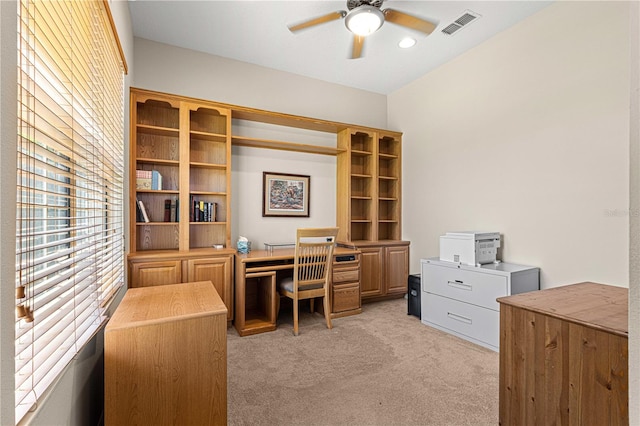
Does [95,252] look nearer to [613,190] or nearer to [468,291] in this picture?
[468,291]

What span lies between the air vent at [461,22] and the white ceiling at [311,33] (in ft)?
A: 0.16

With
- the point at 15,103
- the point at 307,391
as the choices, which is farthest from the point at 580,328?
the point at 15,103

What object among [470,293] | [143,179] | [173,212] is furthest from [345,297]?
[143,179]

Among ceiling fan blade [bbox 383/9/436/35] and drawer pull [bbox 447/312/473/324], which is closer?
ceiling fan blade [bbox 383/9/436/35]

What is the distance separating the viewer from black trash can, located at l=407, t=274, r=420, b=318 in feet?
11.7

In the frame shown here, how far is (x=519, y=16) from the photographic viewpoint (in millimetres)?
2943

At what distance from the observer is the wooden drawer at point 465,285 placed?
2.72m

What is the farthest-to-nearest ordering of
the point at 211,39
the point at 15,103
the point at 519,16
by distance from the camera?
the point at 211,39
the point at 519,16
the point at 15,103

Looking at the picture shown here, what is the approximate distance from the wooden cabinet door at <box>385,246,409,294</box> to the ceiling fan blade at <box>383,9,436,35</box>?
2.68 metres

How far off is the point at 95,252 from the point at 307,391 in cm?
157

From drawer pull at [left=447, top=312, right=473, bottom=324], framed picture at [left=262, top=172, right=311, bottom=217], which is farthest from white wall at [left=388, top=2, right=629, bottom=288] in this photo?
framed picture at [left=262, top=172, right=311, bottom=217]

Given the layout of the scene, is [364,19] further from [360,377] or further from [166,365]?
[360,377]

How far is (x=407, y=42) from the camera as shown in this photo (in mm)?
3340

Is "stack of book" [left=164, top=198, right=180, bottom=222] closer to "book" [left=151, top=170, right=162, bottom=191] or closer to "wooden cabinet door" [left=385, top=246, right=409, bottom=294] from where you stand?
"book" [left=151, top=170, right=162, bottom=191]
